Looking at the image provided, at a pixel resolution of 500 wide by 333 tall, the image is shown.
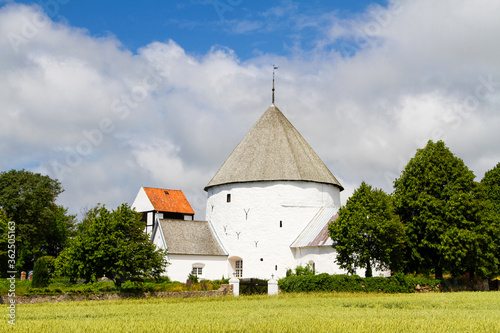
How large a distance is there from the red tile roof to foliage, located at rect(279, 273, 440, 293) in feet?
98.4

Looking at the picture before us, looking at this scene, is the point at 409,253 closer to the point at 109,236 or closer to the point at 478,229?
the point at 478,229

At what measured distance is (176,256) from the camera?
41312 millimetres

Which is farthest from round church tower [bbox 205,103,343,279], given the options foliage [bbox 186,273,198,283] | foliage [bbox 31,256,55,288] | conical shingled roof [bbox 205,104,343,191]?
foliage [bbox 31,256,55,288]

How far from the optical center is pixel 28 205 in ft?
180

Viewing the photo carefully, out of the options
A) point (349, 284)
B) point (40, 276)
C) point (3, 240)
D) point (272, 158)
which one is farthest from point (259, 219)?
point (3, 240)

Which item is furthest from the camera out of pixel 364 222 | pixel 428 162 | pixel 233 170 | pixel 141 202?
pixel 141 202

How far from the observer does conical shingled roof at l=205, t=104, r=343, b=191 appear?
143ft

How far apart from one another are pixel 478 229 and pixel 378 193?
7.48 metres

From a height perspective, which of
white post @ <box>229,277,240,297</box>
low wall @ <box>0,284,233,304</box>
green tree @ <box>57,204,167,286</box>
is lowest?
low wall @ <box>0,284,233,304</box>

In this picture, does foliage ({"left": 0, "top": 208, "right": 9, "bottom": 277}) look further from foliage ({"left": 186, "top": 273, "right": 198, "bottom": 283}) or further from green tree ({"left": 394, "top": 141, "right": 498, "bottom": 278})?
green tree ({"left": 394, "top": 141, "right": 498, "bottom": 278})

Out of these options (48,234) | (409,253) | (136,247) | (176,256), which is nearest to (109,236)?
(136,247)

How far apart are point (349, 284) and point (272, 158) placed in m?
17.5

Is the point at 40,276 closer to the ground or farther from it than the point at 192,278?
farther from it

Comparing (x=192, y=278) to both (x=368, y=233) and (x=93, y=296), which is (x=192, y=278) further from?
(x=368, y=233)
